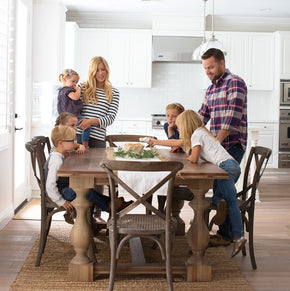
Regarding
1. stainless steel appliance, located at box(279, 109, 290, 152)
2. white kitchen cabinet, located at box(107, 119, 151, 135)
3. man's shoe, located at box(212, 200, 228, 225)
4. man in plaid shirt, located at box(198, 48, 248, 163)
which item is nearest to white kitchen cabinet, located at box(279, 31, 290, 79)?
stainless steel appliance, located at box(279, 109, 290, 152)

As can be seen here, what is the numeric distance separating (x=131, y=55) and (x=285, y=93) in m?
2.66

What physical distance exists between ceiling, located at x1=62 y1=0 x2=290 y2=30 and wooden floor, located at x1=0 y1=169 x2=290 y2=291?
10.8 feet

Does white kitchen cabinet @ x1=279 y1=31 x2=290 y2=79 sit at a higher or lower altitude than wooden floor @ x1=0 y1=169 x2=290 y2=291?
higher

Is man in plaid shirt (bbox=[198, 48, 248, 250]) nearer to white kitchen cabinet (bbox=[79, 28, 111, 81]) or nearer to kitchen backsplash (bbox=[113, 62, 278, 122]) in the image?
white kitchen cabinet (bbox=[79, 28, 111, 81])

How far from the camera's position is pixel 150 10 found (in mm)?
7797

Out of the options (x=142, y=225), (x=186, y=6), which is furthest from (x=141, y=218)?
(x=186, y=6)

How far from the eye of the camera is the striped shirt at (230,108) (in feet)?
11.2

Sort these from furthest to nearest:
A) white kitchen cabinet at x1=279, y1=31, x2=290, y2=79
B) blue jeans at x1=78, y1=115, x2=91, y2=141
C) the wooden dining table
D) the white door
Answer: white kitchen cabinet at x1=279, y1=31, x2=290, y2=79 < the white door < blue jeans at x1=78, y1=115, x2=91, y2=141 < the wooden dining table

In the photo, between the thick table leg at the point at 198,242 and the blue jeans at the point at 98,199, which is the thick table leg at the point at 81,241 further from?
the thick table leg at the point at 198,242

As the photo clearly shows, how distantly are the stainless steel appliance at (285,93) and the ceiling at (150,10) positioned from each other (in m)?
1.18

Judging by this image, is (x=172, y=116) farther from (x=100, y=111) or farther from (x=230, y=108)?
(x=100, y=111)

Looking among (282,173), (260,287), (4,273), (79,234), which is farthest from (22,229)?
(282,173)

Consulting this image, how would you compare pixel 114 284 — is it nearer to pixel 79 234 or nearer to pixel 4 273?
pixel 79 234

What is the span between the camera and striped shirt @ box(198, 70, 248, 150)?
3.42 metres
